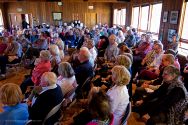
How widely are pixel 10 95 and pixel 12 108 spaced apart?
0.43ft

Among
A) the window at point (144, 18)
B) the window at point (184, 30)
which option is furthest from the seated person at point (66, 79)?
the window at point (144, 18)

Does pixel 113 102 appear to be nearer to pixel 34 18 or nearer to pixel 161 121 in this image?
pixel 161 121

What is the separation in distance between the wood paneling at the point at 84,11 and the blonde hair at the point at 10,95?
1338 cm

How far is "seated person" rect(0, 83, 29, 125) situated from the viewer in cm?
176

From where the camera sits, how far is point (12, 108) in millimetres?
1815

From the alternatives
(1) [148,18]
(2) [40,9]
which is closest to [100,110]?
(1) [148,18]

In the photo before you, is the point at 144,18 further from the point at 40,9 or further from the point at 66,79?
the point at 40,9

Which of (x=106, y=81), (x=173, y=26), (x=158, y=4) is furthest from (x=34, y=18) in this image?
(x=106, y=81)

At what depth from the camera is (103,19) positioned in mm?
15461

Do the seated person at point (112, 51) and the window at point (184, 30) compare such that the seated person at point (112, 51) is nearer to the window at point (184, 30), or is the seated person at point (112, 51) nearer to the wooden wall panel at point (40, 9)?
the window at point (184, 30)

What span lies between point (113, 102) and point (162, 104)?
2.04 ft

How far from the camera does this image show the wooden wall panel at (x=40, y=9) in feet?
45.8

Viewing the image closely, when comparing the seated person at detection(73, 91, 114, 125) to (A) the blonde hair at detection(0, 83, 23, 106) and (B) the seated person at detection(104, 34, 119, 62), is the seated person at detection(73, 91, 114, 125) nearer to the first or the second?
(A) the blonde hair at detection(0, 83, 23, 106)

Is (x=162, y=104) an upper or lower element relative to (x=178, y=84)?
lower
